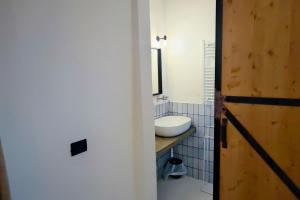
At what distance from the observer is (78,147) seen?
1444 mm

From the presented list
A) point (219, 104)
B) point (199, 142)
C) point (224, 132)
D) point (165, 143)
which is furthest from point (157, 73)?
point (224, 132)

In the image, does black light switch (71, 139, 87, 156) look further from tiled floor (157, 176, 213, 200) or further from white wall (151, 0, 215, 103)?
white wall (151, 0, 215, 103)

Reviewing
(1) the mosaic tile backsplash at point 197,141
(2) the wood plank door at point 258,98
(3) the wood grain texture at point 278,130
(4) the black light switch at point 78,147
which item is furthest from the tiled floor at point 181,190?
(4) the black light switch at point 78,147

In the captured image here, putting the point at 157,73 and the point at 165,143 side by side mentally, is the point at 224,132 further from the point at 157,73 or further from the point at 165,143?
the point at 157,73

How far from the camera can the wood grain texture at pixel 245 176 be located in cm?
183

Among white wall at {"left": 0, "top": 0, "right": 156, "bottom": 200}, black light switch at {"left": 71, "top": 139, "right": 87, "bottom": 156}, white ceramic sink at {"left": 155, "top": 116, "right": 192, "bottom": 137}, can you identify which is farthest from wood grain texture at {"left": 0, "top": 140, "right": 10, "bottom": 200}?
white ceramic sink at {"left": 155, "top": 116, "right": 192, "bottom": 137}

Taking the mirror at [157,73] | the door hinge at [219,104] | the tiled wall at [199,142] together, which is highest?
the mirror at [157,73]

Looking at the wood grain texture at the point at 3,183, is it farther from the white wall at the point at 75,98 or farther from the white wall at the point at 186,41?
the white wall at the point at 186,41

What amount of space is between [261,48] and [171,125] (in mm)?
1403

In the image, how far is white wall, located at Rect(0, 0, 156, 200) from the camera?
114 centimetres

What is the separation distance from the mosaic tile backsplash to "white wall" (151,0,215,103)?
5.2 inches

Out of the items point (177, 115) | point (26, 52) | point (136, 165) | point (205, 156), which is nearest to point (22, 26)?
point (26, 52)

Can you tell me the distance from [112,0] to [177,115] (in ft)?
6.74

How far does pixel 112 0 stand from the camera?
159 centimetres
